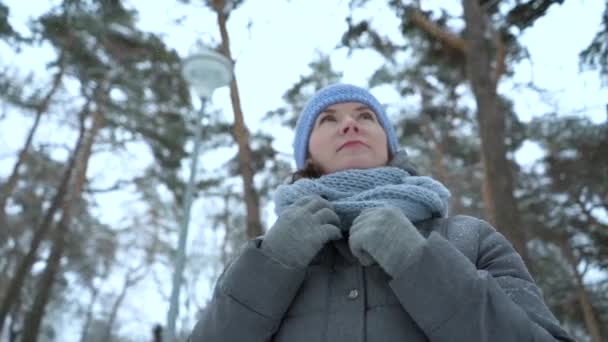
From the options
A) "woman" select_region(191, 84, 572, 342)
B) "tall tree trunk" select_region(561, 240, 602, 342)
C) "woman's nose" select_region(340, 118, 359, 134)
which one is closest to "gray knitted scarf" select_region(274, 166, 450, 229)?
"woman" select_region(191, 84, 572, 342)

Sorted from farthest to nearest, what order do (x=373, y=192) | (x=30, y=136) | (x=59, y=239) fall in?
1. (x=30, y=136)
2. (x=59, y=239)
3. (x=373, y=192)

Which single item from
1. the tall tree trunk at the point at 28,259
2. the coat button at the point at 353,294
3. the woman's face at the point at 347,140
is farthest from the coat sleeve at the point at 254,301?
the tall tree trunk at the point at 28,259

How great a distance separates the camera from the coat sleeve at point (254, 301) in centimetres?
128

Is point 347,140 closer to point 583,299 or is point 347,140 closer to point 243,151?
point 243,151

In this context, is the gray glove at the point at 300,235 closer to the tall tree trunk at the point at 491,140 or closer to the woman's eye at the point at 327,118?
the woman's eye at the point at 327,118

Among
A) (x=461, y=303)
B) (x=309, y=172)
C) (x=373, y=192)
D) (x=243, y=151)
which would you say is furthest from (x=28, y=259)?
(x=461, y=303)

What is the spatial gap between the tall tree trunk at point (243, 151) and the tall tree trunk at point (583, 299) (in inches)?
382

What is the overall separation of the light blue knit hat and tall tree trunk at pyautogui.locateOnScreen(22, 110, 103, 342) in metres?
11.3

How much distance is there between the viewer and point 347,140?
5.98ft

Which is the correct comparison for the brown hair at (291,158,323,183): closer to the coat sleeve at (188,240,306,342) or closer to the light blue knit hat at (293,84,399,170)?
→ the light blue knit hat at (293,84,399,170)

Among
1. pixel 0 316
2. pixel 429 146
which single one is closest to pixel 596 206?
pixel 429 146

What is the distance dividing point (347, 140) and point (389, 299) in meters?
0.72

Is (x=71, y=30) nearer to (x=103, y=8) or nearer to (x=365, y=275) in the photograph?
(x=103, y=8)

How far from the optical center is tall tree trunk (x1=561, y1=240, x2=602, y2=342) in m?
12.0
